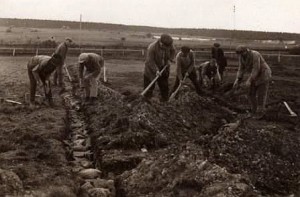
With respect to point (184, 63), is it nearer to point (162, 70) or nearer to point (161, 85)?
point (161, 85)

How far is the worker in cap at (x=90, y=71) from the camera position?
1238 cm

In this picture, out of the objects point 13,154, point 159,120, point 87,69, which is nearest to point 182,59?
point 87,69

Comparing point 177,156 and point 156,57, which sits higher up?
point 156,57

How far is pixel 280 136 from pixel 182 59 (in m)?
5.18

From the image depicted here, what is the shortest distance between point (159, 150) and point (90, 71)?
4.77 meters

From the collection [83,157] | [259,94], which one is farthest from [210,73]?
[83,157]

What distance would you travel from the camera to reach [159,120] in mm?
9867

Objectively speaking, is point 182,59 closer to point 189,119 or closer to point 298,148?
point 189,119

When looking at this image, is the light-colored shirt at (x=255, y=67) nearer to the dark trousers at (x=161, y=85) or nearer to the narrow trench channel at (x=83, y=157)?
the dark trousers at (x=161, y=85)

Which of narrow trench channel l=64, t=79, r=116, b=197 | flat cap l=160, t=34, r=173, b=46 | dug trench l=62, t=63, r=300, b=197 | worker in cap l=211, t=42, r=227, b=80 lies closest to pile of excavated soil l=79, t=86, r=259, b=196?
dug trench l=62, t=63, r=300, b=197

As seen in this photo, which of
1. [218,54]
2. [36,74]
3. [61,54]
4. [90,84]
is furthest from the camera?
[218,54]

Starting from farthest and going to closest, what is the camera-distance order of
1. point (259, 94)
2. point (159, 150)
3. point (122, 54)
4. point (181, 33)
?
point (181, 33), point (122, 54), point (259, 94), point (159, 150)

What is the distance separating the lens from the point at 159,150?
8539 mm

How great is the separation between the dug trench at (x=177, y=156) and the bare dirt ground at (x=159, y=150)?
15 millimetres
